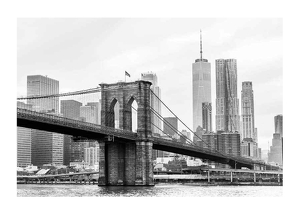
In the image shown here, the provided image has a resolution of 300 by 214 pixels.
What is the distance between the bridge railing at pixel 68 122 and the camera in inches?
2254

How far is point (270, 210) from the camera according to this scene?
119 ft

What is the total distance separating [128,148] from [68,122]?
42.4 feet

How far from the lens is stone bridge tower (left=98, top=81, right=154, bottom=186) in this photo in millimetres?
72438

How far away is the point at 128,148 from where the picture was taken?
7381cm

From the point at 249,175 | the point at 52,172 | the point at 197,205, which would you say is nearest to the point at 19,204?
the point at 197,205

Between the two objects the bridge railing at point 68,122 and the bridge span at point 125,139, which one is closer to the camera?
the bridge railing at point 68,122

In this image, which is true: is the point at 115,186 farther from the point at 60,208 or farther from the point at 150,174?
the point at 60,208

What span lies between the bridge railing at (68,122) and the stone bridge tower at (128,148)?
58.9 inches

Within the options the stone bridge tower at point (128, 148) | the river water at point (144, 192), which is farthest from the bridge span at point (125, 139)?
the river water at point (144, 192)

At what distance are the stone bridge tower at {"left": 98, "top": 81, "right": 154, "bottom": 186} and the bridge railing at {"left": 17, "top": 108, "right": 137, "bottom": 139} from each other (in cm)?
150

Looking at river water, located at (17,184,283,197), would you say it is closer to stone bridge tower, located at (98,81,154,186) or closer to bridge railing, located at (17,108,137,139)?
stone bridge tower, located at (98,81,154,186)

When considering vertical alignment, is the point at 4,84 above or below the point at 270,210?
above

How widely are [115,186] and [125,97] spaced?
11.5 metres

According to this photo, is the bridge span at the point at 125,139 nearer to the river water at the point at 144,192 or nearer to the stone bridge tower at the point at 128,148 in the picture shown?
the stone bridge tower at the point at 128,148
